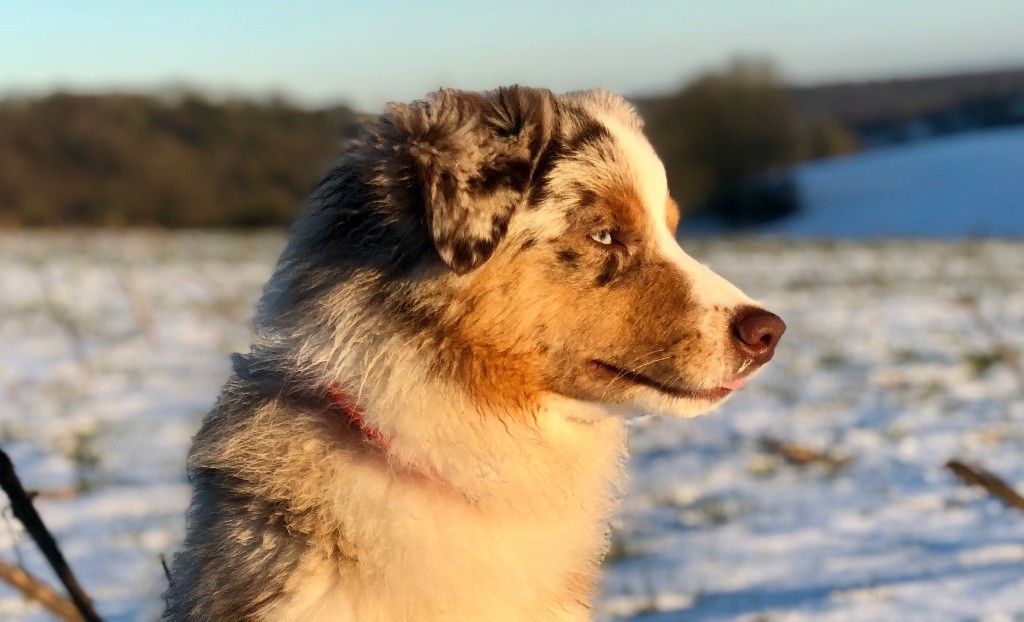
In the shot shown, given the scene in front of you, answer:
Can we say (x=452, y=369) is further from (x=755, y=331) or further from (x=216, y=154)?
(x=216, y=154)

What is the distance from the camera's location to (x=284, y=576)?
7.99 ft

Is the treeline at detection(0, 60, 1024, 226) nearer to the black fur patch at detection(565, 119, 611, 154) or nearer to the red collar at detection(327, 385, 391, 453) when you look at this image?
the black fur patch at detection(565, 119, 611, 154)

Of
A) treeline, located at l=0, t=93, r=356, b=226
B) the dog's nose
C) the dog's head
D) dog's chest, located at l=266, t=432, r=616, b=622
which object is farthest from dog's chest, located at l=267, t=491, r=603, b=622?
treeline, located at l=0, t=93, r=356, b=226

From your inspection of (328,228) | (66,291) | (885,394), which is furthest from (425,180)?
(66,291)

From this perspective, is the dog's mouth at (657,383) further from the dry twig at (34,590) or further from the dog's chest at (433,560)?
the dry twig at (34,590)

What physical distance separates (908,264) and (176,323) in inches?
608

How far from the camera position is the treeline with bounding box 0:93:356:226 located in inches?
1320

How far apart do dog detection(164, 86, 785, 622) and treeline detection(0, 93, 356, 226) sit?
31.0m


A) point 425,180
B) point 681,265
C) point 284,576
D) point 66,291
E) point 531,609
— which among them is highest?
point 425,180

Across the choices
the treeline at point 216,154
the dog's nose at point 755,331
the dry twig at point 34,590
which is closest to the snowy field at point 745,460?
the dry twig at point 34,590

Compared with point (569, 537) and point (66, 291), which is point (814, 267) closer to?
point (66, 291)

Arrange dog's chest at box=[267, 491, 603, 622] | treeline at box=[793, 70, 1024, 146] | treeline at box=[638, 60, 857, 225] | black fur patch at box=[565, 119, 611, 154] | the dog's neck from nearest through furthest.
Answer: dog's chest at box=[267, 491, 603, 622] < the dog's neck < black fur patch at box=[565, 119, 611, 154] < treeline at box=[638, 60, 857, 225] < treeline at box=[793, 70, 1024, 146]

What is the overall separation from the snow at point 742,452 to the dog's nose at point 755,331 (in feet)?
6.40

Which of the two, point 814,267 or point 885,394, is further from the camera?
point 814,267
